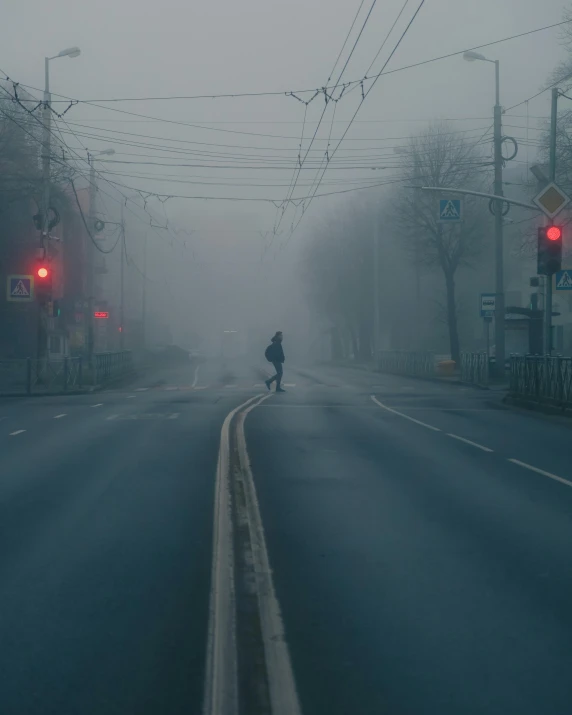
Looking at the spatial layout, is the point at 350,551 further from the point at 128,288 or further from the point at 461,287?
the point at 128,288

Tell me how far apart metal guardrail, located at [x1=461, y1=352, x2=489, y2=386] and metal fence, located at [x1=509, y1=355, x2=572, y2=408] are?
33.1 ft

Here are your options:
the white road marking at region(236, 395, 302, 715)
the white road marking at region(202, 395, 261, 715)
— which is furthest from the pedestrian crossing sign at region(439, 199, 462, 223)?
the white road marking at region(236, 395, 302, 715)

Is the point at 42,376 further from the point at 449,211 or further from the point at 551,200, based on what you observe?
the point at 551,200

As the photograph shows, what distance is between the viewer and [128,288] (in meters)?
91.8

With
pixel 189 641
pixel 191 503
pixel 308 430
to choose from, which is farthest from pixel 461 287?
pixel 189 641

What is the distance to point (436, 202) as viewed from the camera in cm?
4241

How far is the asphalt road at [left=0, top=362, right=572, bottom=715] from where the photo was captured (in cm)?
445

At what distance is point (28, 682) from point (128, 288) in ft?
292

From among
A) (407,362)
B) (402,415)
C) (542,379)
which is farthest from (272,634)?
(407,362)

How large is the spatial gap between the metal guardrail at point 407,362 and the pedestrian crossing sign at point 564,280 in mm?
20126

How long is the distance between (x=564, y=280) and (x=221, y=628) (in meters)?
20.6

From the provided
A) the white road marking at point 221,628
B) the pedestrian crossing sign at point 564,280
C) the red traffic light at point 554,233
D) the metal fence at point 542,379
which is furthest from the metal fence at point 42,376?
the white road marking at point 221,628

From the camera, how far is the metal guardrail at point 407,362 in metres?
45.2

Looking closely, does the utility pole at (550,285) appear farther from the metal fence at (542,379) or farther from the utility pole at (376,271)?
the utility pole at (376,271)
